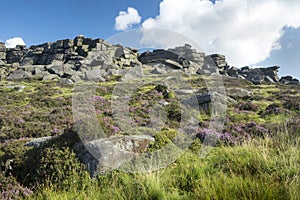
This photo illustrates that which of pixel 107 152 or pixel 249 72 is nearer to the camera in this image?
pixel 107 152

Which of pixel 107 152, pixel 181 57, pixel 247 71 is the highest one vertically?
pixel 181 57

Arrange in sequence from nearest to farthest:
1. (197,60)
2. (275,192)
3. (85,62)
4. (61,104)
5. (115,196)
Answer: (275,192)
(115,196)
(61,104)
(85,62)
(197,60)

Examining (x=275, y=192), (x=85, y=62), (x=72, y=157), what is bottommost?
(x=72, y=157)

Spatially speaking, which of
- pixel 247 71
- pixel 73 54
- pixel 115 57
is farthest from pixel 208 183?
pixel 73 54

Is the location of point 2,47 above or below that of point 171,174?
above

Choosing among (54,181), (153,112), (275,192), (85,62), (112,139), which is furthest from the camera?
(85,62)

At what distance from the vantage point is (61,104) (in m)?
23.7

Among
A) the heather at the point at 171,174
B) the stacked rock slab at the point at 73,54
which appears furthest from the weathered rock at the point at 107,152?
the stacked rock slab at the point at 73,54

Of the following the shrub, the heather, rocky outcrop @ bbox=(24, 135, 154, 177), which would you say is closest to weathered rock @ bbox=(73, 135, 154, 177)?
rocky outcrop @ bbox=(24, 135, 154, 177)

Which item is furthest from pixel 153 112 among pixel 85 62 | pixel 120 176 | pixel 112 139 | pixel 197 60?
pixel 197 60

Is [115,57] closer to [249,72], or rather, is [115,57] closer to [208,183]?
[249,72]

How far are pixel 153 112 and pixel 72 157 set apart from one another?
12.0m

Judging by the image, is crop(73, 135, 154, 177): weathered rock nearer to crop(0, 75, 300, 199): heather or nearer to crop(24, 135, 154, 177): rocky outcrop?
crop(24, 135, 154, 177): rocky outcrop

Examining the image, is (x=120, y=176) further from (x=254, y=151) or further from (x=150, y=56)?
(x=150, y=56)
